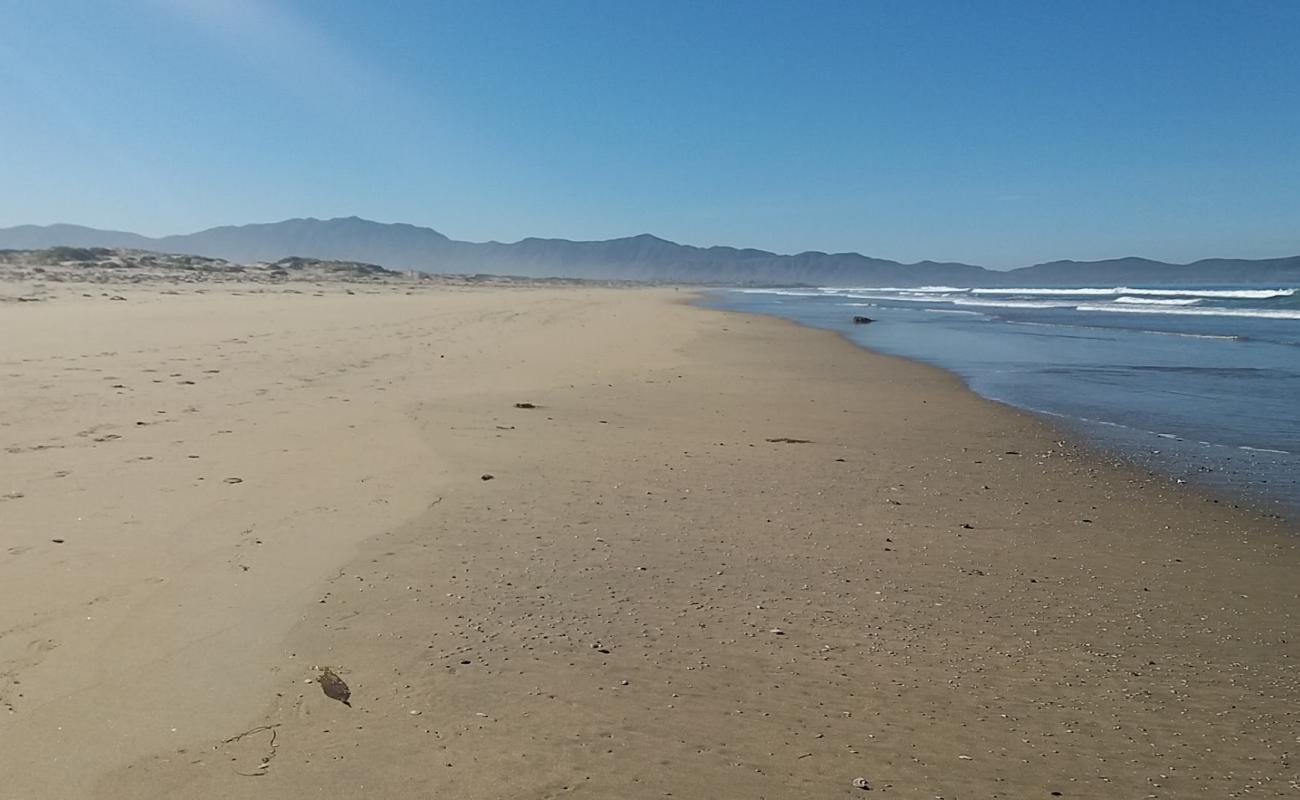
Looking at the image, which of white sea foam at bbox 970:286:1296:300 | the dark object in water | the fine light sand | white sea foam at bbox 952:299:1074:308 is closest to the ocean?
the fine light sand

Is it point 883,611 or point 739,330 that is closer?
point 883,611

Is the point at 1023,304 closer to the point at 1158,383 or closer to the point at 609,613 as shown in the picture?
the point at 1158,383

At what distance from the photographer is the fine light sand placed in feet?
8.61

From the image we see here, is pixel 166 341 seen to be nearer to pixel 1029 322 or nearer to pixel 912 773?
pixel 912 773

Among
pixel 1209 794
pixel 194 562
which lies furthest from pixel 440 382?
pixel 1209 794

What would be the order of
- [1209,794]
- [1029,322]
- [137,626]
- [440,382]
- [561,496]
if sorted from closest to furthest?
[1209,794], [137,626], [561,496], [440,382], [1029,322]

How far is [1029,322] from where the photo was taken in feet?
99.7

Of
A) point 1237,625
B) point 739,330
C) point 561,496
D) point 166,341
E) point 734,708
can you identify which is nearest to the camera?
point 734,708

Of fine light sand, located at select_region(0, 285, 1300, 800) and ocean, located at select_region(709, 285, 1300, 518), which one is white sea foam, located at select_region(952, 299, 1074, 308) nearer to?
ocean, located at select_region(709, 285, 1300, 518)

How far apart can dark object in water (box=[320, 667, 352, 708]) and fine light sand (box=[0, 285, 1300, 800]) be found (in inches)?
1.5

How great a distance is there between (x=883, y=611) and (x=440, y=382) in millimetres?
7640

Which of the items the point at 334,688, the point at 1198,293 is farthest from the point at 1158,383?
the point at 1198,293

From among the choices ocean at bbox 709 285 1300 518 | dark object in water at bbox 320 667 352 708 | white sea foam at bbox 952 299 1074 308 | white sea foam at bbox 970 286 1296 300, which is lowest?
dark object in water at bbox 320 667 352 708

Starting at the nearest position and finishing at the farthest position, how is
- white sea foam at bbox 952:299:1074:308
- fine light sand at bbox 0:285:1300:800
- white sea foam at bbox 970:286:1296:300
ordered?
fine light sand at bbox 0:285:1300:800 < white sea foam at bbox 952:299:1074:308 < white sea foam at bbox 970:286:1296:300
